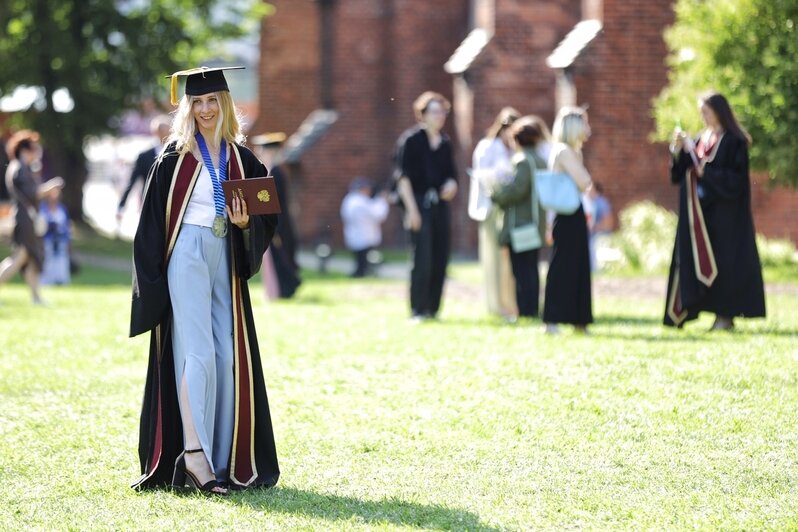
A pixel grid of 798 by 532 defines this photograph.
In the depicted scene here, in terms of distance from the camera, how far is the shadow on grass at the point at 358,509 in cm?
598

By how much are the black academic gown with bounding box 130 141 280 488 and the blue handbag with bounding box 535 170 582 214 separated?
17.2ft

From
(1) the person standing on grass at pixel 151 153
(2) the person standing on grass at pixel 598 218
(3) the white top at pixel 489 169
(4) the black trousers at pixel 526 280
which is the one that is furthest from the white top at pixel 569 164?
(2) the person standing on grass at pixel 598 218

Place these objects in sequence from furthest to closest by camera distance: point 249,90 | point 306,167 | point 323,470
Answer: point 249,90
point 306,167
point 323,470

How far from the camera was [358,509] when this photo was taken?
6273 mm

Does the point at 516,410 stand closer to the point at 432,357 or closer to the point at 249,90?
the point at 432,357

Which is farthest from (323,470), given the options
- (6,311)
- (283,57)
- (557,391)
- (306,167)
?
(283,57)

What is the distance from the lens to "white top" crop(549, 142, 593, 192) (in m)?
11.6

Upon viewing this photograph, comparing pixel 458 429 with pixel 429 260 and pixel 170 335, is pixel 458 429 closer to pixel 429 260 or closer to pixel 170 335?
pixel 170 335

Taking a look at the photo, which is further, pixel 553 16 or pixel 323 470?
pixel 553 16

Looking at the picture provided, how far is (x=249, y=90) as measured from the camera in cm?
6412

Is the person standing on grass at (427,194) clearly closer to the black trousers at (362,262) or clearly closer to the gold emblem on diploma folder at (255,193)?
the gold emblem on diploma folder at (255,193)

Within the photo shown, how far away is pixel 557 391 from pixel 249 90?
184 feet

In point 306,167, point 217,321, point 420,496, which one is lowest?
point 420,496

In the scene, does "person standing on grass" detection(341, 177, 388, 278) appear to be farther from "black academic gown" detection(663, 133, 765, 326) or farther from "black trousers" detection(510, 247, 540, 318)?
"black academic gown" detection(663, 133, 765, 326)
